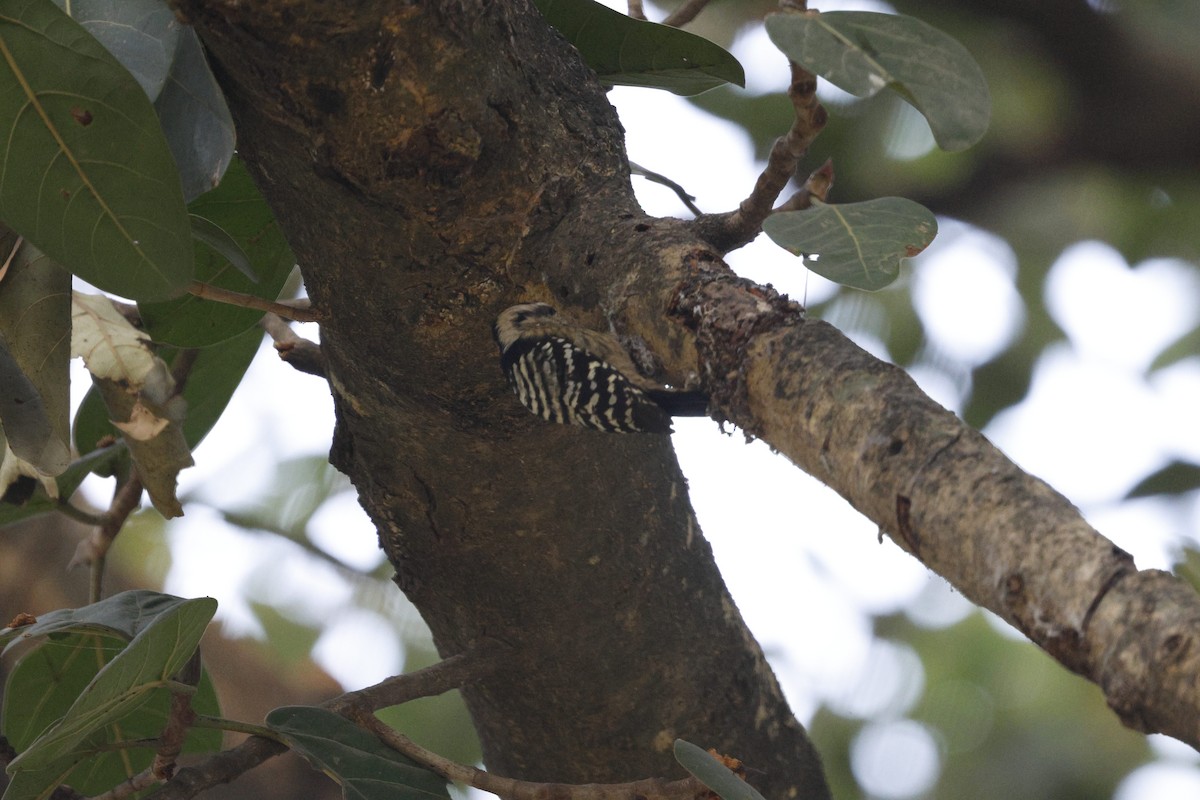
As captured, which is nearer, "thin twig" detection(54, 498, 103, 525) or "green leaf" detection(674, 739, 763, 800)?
"green leaf" detection(674, 739, 763, 800)

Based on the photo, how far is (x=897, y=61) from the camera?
2.74 feet

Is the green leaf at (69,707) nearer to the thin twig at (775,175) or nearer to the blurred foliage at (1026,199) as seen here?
the thin twig at (775,175)

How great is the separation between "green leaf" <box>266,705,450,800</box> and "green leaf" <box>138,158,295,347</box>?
577 millimetres

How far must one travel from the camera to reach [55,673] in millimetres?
1380

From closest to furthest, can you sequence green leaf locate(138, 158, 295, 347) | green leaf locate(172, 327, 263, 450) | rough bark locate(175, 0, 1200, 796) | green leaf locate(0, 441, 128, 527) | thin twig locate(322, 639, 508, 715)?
rough bark locate(175, 0, 1200, 796), thin twig locate(322, 639, 508, 715), green leaf locate(138, 158, 295, 347), green leaf locate(0, 441, 128, 527), green leaf locate(172, 327, 263, 450)

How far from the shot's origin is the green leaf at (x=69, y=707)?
1.36 meters

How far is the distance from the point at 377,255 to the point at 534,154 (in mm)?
199

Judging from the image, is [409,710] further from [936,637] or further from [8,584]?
[936,637]

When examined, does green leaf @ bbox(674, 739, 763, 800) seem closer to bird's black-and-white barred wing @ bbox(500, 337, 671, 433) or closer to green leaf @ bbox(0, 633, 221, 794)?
bird's black-and-white barred wing @ bbox(500, 337, 671, 433)

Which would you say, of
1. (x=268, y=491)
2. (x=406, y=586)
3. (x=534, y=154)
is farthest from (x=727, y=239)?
(x=268, y=491)

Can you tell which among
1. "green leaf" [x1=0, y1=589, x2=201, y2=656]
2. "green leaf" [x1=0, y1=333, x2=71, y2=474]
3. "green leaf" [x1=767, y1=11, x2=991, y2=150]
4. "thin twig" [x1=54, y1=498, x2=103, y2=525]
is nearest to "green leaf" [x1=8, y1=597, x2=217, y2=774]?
"green leaf" [x1=0, y1=589, x2=201, y2=656]

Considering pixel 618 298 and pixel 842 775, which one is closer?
pixel 618 298

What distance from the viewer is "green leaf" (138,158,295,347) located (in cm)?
132

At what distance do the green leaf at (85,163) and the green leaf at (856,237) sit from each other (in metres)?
0.54
